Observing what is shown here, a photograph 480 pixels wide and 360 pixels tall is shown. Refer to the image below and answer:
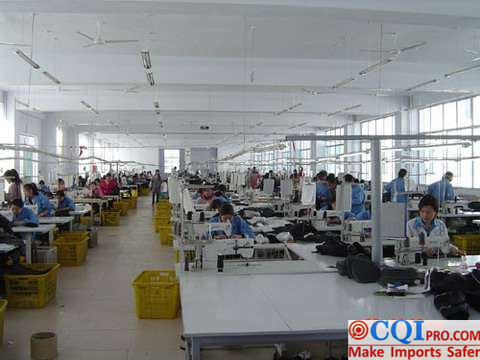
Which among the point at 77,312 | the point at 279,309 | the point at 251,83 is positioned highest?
the point at 251,83

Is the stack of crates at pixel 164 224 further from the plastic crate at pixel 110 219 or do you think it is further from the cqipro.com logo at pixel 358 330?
the cqipro.com logo at pixel 358 330

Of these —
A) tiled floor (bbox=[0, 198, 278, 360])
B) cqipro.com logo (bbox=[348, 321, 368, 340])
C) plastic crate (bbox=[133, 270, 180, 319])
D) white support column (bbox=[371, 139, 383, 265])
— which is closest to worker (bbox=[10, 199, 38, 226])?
tiled floor (bbox=[0, 198, 278, 360])

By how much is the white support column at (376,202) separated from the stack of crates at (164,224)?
17.2ft

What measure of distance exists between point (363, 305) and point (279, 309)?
1.58 ft

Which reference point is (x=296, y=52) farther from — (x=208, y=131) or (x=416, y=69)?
(x=208, y=131)

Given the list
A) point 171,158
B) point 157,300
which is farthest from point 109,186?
point 171,158

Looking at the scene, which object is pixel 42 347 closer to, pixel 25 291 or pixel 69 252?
pixel 25 291

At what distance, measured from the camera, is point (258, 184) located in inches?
621

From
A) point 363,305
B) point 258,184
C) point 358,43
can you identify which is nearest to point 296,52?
point 358,43

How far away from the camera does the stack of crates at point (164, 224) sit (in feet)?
31.2

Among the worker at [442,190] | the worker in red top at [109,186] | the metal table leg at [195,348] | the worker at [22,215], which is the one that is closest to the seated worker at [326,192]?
the worker at [442,190]

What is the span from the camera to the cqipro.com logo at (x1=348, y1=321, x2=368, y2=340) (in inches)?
95.3

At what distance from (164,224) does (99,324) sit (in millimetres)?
6172

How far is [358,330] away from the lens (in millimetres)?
2447
